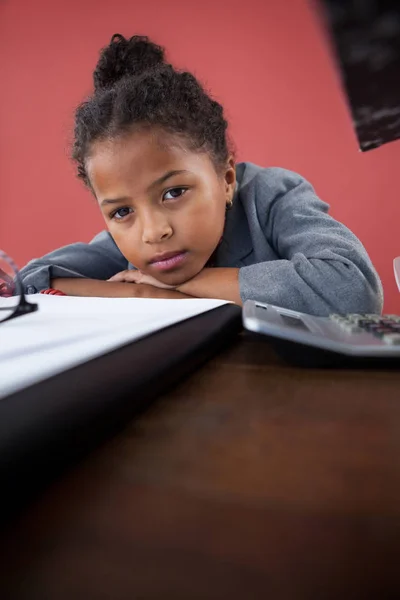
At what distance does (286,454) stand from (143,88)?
1.89 ft

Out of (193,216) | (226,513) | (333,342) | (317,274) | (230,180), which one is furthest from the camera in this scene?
(230,180)

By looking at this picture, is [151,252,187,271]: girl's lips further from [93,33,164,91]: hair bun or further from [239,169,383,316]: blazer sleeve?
[93,33,164,91]: hair bun

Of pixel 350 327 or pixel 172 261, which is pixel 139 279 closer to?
pixel 172 261

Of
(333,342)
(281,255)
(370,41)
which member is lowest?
(281,255)

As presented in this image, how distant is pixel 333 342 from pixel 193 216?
0.37 meters

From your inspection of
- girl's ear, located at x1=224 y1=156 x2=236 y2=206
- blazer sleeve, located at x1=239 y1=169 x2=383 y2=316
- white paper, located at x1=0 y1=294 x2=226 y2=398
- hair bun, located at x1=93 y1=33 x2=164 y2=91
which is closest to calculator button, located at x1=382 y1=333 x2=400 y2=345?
white paper, located at x1=0 y1=294 x2=226 y2=398

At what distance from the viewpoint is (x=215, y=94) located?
1.47 metres

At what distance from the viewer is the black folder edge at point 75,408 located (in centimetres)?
11

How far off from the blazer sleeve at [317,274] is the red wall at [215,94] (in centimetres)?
73

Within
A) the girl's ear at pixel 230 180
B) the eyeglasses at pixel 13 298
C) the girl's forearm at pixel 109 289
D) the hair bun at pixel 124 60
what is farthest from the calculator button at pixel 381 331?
the hair bun at pixel 124 60

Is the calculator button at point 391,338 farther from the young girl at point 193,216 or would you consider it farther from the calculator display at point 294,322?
the young girl at point 193,216

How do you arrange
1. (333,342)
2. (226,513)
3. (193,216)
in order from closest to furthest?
(226,513), (333,342), (193,216)

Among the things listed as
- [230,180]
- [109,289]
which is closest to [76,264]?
[109,289]

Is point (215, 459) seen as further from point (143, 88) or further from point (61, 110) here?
point (61, 110)
